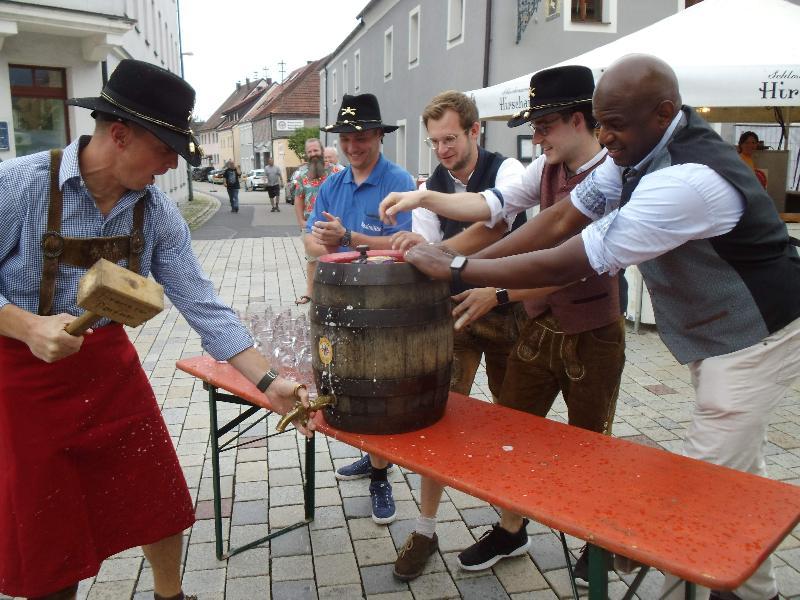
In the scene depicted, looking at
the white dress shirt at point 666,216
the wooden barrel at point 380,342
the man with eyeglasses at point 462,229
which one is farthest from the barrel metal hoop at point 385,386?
the man with eyeglasses at point 462,229

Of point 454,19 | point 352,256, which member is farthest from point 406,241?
point 454,19

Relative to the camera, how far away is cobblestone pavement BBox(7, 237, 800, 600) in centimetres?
282

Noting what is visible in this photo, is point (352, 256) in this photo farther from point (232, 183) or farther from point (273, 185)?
point (273, 185)

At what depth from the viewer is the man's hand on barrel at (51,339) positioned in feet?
5.88

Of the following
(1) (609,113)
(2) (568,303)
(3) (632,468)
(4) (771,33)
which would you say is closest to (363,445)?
(3) (632,468)

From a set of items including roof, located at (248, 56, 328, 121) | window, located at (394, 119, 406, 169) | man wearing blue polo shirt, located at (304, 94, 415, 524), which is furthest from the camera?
roof, located at (248, 56, 328, 121)

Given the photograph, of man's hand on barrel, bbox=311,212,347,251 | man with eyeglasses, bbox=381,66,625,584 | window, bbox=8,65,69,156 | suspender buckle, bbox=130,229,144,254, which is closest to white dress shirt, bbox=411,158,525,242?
man with eyeglasses, bbox=381,66,625,584

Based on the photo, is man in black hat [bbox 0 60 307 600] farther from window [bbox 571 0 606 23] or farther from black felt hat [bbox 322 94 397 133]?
window [bbox 571 0 606 23]

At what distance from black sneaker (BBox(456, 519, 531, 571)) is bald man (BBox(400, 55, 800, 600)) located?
0.98 metres

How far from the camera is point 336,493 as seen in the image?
362cm

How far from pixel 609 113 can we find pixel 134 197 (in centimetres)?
143

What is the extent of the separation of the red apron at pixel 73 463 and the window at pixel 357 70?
1007 inches

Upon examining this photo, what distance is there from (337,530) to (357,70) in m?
25.4

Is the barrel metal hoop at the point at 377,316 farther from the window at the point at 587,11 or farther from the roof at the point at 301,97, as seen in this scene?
the roof at the point at 301,97
